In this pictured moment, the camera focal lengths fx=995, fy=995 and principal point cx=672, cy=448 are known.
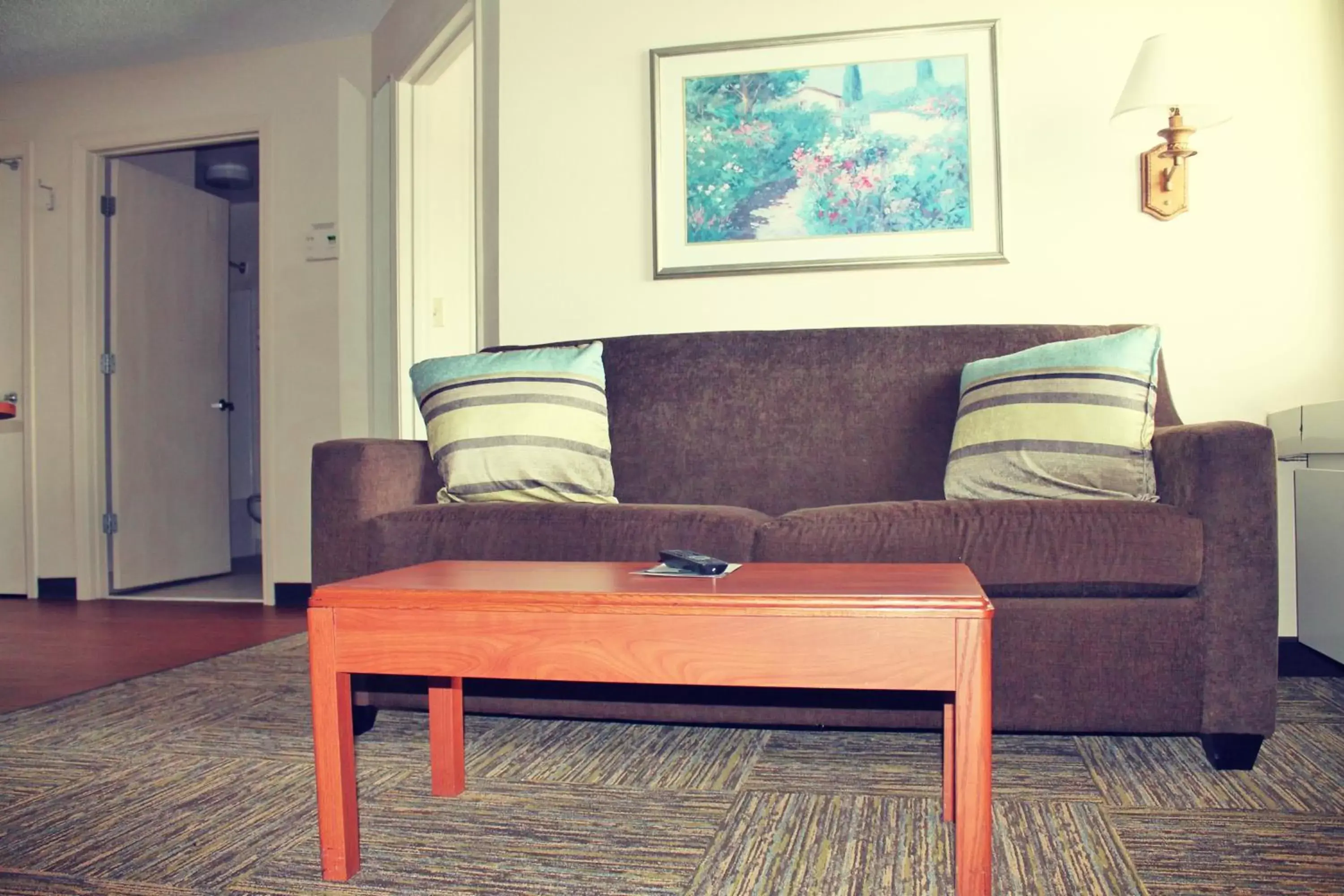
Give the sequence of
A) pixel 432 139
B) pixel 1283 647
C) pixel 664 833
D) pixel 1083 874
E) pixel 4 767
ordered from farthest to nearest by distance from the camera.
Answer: pixel 432 139 < pixel 1283 647 < pixel 4 767 < pixel 664 833 < pixel 1083 874

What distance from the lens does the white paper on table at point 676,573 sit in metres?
1.30

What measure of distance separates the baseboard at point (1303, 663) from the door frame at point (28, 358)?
4.83 meters

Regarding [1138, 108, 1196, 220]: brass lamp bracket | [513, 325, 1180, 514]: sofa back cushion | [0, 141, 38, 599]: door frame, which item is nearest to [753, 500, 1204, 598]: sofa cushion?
[513, 325, 1180, 514]: sofa back cushion

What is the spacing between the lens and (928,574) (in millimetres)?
1302

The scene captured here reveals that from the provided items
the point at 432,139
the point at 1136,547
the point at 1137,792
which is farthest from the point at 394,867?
the point at 432,139

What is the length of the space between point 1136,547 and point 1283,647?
132cm

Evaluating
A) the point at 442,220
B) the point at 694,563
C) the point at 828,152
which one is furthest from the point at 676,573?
the point at 442,220

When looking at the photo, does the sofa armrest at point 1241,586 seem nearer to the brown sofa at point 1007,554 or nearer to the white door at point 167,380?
the brown sofa at point 1007,554

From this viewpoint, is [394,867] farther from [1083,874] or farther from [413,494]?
[413,494]

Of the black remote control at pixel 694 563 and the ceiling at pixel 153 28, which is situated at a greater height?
the ceiling at pixel 153 28

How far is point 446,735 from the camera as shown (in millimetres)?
1588

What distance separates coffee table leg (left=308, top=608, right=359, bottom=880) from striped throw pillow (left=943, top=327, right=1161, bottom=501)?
1.33m

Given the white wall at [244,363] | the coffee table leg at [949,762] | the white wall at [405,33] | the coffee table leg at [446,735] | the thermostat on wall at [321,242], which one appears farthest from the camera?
the white wall at [244,363]

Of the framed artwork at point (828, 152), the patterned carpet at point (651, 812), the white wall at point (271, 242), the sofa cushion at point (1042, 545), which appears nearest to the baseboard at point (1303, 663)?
the patterned carpet at point (651, 812)
